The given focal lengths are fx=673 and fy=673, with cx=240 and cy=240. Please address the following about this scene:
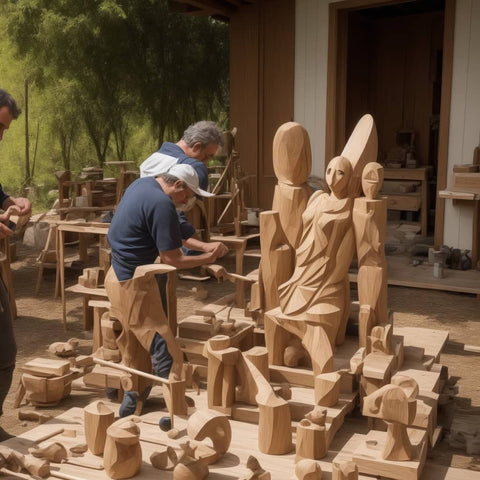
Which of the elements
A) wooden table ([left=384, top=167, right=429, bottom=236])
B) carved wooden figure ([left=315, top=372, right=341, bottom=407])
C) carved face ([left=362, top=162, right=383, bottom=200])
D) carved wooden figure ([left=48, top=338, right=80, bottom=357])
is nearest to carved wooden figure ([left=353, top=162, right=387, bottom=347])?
carved face ([left=362, top=162, right=383, bottom=200])

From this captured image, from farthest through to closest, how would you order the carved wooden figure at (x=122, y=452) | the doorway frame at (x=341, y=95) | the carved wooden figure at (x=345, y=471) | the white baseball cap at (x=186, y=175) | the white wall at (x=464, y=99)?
the doorway frame at (x=341, y=95) < the white wall at (x=464, y=99) < the white baseball cap at (x=186, y=175) < the carved wooden figure at (x=122, y=452) < the carved wooden figure at (x=345, y=471)

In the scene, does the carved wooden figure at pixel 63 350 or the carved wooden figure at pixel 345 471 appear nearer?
the carved wooden figure at pixel 345 471

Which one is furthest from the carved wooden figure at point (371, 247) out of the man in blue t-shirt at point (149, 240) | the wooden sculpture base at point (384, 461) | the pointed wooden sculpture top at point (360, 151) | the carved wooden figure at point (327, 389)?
the man in blue t-shirt at point (149, 240)

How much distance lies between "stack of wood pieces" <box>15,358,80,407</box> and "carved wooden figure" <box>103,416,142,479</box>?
4.88ft

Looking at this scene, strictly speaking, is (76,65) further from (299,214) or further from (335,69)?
(299,214)

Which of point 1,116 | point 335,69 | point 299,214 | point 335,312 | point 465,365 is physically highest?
point 335,69

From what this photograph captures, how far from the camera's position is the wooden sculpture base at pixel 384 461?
119 inches

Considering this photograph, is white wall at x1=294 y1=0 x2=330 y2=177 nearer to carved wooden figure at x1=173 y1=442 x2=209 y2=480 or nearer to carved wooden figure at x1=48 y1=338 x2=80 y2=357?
carved wooden figure at x1=48 y1=338 x2=80 y2=357

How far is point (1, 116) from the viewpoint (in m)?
3.45

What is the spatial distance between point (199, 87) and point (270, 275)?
407 inches

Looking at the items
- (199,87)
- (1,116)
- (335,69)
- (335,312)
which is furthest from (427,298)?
(199,87)

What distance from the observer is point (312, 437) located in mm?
3189

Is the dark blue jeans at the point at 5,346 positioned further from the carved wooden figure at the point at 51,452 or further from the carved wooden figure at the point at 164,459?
Answer: the carved wooden figure at the point at 164,459

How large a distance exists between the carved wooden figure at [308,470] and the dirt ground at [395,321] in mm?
1096
